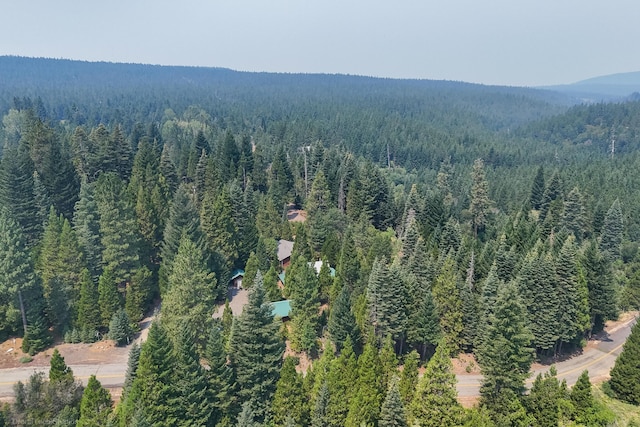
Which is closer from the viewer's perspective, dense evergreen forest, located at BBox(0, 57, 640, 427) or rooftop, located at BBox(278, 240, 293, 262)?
dense evergreen forest, located at BBox(0, 57, 640, 427)

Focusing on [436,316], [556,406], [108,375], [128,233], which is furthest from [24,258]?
[556,406]

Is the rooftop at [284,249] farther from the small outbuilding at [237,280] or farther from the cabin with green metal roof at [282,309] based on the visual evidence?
the cabin with green metal roof at [282,309]

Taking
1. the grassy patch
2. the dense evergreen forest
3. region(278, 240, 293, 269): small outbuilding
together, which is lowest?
the grassy patch

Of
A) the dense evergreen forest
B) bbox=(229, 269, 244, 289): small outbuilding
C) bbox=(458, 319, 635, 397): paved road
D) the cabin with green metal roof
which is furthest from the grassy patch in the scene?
bbox=(229, 269, 244, 289): small outbuilding

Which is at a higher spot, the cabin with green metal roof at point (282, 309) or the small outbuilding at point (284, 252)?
the small outbuilding at point (284, 252)

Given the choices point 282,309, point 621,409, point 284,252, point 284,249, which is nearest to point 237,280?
point 284,252

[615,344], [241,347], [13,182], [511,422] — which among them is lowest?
[615,344]

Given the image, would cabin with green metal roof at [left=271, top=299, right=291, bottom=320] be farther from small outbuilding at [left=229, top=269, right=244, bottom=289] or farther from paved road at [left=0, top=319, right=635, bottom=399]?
paved road at [left=0, top=319, right=635, bottom=399]

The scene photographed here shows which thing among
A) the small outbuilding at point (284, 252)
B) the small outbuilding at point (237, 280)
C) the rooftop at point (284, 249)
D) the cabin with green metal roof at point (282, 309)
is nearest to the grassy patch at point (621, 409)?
the cabin with green metal roof at point (282, 309)

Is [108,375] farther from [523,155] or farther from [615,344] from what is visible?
[523,155]
